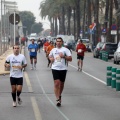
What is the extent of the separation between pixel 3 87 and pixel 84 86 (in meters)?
3.22

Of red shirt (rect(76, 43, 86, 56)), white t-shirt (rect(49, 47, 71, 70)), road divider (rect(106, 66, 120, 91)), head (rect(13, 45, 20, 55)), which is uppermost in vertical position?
head (rect(13, 45, 20, 55))

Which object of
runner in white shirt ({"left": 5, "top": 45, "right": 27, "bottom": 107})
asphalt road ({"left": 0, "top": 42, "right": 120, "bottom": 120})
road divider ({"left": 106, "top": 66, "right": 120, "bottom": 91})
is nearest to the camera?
asphalt road ({"left": 0, "top": 42, "right": 120, "bottom": 120})

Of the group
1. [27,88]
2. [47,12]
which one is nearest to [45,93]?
[27,88]

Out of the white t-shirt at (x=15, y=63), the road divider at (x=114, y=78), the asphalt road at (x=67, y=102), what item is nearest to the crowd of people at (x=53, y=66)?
the white t-shirt at (x=15, y=63)

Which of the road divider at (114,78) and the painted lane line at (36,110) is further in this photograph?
the road divider at (114,78)

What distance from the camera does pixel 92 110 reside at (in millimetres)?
14531

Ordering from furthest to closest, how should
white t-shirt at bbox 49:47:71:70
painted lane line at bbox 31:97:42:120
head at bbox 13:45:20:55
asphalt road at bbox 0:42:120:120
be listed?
1. white t-shirt at bbox 49:47:71:70
2. head at bbox 13:45:20:55
3. asphalt road at bbox 0:42:120:120
4. painted lane line at bbox 31:97:42:120

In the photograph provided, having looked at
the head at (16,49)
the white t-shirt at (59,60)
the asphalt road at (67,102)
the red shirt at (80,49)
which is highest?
the head at (16,49)

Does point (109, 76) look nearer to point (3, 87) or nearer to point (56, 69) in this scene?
point (3, 87)

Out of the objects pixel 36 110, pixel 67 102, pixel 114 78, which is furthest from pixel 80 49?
pixel 36 110

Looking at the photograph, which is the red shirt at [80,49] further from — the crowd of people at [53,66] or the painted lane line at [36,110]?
the crowd of people at [53,66]

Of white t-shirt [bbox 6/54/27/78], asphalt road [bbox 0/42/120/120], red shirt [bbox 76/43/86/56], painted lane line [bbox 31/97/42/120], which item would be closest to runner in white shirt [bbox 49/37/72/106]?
asphalt road [bbox 0/42/120/120]

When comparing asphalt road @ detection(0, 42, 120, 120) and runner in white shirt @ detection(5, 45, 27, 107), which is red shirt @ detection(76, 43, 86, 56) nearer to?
asphalt road @ detection(0, 42, 120, 120)

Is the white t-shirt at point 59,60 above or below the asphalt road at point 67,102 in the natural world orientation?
above
